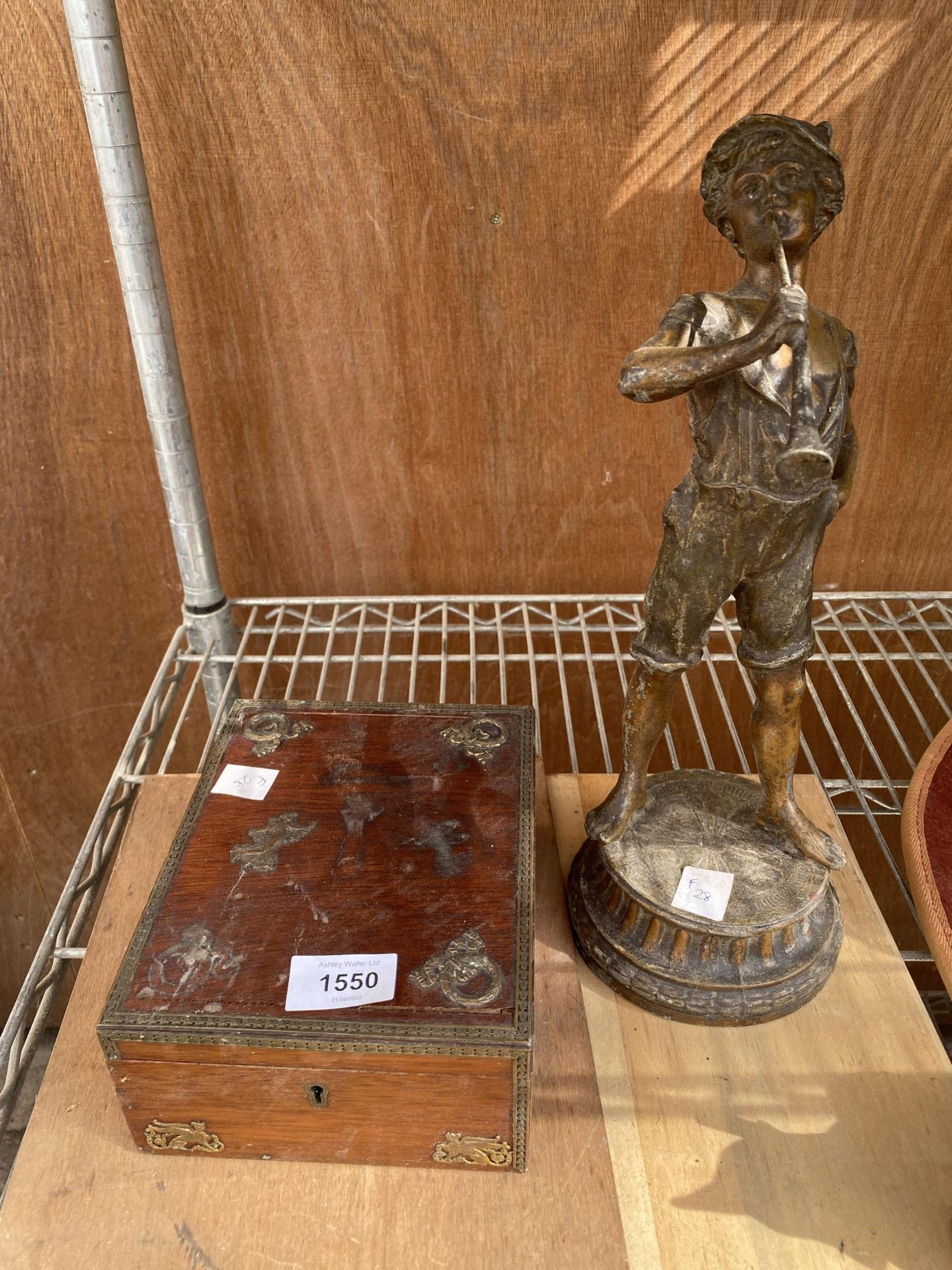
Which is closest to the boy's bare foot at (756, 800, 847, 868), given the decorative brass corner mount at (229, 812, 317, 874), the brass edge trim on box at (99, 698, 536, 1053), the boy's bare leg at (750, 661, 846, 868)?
the boy's bare leg at (750, 661, 846, 868)

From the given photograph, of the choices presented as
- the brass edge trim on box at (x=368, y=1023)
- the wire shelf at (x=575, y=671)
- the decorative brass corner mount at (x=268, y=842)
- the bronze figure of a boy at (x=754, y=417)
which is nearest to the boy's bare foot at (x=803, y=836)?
the bronze figure of a boy at (x=754, y=417)

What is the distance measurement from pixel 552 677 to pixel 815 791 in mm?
560

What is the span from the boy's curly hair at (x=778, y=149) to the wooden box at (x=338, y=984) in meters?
0.67

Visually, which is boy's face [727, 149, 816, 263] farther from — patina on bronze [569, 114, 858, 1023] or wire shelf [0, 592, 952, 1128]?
wire shelf [0, 592, 952, 1128]

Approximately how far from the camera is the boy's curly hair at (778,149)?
75 cm

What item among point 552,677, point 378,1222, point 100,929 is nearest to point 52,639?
point 100,929

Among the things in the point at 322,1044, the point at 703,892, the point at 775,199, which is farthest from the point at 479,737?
the point at 775,199

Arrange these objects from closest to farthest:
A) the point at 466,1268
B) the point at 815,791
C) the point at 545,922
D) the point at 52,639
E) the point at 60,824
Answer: the point at 466,1268
the point at 545,922
the point at 815,791
the point at 52,639
the point at 60,824

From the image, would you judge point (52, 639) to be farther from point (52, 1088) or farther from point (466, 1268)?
point (466, 1268)

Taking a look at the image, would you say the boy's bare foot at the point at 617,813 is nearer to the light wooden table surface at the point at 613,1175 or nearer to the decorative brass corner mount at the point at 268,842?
the light wooden table surface at the point at 613,1175

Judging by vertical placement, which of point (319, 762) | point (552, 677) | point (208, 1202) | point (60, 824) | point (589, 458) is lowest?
point (60, 824)

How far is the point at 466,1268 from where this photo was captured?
0.84 meters

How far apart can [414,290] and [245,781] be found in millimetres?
796

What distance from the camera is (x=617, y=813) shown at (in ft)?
3.51
